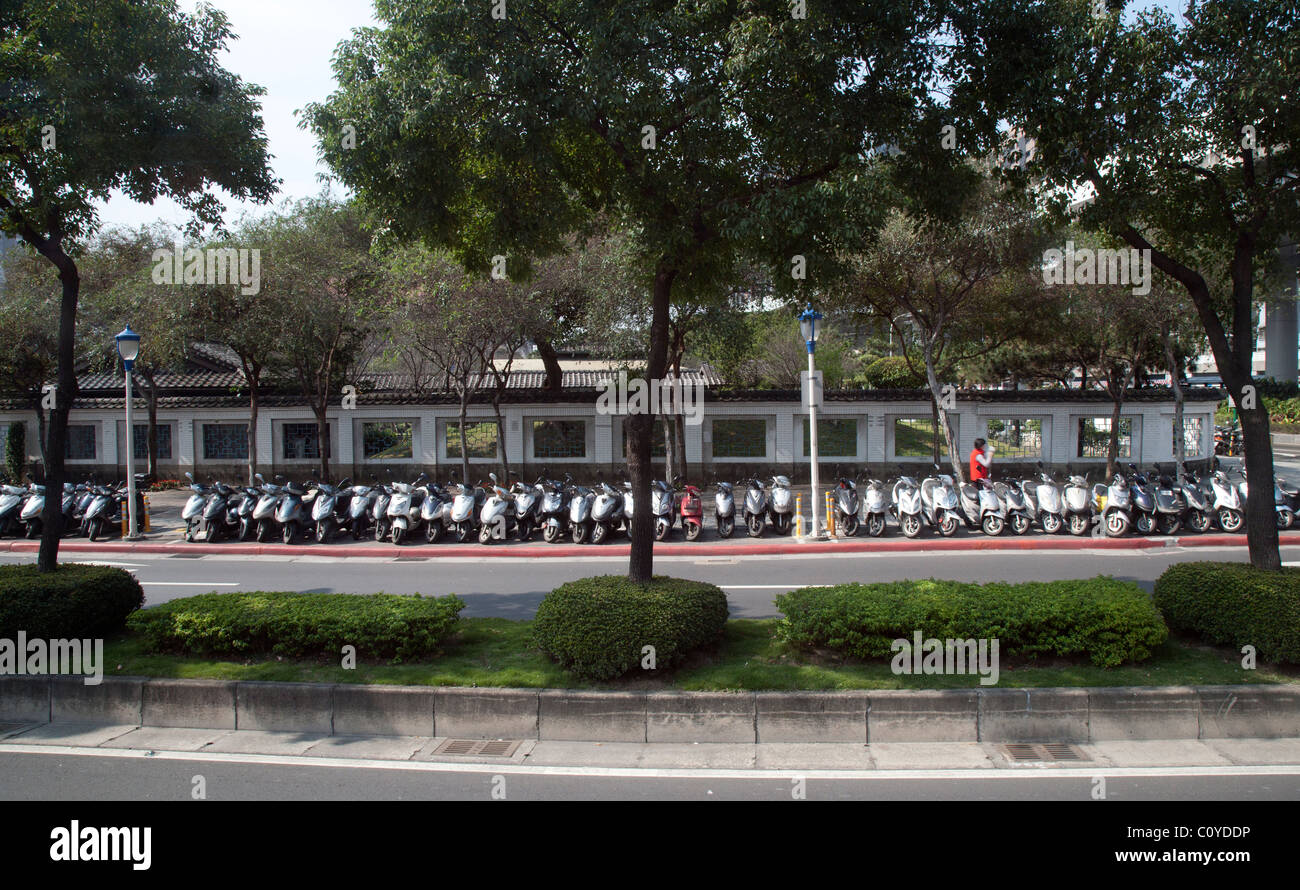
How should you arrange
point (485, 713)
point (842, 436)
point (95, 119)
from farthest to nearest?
point (842, 436) < point (95, 119) < point (485, 713)

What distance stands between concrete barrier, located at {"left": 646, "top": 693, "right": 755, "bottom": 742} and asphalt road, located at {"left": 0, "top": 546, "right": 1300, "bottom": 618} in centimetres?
401

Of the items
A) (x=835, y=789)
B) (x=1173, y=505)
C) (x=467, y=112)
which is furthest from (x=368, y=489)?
(x=1173, y=505)

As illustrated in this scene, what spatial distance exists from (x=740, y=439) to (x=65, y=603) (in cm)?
1715

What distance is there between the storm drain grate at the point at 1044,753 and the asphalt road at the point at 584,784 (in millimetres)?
201

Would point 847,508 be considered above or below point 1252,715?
above

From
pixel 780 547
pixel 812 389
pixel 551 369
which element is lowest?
pixel 780 547

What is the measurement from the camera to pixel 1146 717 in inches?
228

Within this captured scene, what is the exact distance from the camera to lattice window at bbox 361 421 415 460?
23047 mm

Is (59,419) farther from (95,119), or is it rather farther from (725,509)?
(725,509)

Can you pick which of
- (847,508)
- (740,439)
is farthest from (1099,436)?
(847,508)

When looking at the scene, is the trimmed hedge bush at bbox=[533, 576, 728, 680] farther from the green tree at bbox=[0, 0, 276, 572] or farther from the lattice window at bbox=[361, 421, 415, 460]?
the lattice window at bbox=[361, 421, 415, 460]

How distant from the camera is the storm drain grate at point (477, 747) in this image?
5770 millimetres

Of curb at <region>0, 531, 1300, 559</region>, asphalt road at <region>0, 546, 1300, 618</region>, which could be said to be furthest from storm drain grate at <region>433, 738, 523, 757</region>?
curb at <region>0, 531, 1300, 559</region>

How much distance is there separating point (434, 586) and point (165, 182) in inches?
227
